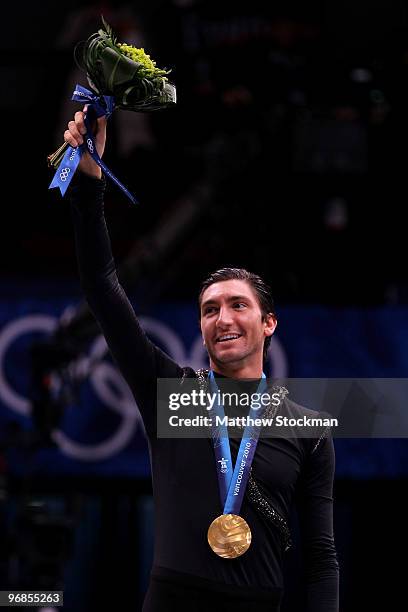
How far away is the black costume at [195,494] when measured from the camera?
7.70 ft

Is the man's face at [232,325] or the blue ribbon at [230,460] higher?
the man's face at [232,325]

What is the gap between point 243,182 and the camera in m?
7.22

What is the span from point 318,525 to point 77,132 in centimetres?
118

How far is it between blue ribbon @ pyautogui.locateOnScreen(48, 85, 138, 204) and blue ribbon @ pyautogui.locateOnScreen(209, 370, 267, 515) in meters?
0.63

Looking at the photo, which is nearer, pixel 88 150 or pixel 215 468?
pixel 88 150

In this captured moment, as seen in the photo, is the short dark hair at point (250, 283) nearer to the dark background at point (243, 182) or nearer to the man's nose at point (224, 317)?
the man's nose at point (224, 317)

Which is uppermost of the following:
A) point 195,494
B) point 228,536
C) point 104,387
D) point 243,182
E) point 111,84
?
point 243,182

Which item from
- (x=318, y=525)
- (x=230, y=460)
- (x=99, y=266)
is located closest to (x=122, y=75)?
(x=99, y=266)

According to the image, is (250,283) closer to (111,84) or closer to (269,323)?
(269,323)

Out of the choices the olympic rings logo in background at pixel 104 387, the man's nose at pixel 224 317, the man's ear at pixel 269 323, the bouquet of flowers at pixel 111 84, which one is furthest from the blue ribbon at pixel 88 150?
the olympic rings logo in background at pixel 104 387

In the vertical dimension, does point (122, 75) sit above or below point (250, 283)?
above

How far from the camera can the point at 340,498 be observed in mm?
7598

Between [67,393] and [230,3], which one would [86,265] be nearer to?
[67,393]

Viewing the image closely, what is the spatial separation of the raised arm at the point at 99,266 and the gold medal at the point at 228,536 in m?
0.42
